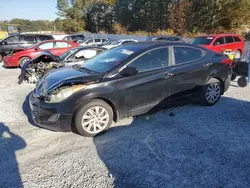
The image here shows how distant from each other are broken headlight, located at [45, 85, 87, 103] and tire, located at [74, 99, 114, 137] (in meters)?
0.30

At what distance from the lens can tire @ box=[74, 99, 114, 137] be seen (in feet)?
11.3

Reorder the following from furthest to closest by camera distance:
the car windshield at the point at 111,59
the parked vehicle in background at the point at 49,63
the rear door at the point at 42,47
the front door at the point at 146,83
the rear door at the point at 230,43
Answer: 1. the rear door at the point at 230,43
2. the rear door at the point at 42,47
3. the parked vehicle in background at the point at 49,63
4. the car windshield at the point at 111,59
5. the front door at the point at 146,83

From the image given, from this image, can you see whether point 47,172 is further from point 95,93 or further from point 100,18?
point 100,18

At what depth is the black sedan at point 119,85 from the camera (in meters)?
3.42

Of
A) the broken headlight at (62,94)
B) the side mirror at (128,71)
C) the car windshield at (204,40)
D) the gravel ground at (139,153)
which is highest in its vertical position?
the car windshield at (204,40)

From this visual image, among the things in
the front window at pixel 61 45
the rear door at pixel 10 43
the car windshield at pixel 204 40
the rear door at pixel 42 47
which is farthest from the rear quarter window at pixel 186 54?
the rear door at pixel 10 43

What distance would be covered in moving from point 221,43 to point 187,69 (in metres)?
8.35

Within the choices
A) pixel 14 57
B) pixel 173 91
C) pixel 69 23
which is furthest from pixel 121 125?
pixel 69 23

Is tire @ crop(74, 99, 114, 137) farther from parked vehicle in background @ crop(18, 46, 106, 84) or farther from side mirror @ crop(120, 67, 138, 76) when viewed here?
parked vehicle in background @ crop(18, 46, 106, 84)

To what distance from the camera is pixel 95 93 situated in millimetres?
3453

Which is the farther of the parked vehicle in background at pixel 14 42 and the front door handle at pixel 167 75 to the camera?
the parked vehicle in background at pixel 14 42

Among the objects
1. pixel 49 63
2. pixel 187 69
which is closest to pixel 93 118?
pixel 187 69

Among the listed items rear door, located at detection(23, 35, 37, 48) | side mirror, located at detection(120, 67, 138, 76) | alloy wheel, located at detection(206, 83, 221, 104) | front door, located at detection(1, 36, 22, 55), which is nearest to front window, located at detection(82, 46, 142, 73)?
side mirror, located at detection(120, 67, 138, 76)

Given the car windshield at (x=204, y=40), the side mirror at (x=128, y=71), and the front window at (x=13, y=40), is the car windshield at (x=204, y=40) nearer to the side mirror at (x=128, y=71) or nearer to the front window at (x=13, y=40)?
the side mirror at (x=128, y=71)
